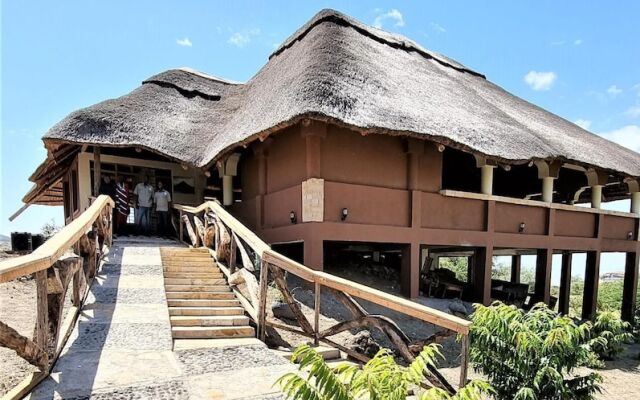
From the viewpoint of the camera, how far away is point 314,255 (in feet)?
24.9

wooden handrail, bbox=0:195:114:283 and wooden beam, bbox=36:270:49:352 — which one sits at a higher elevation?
wooden handrail, bbox=0:195:114:283

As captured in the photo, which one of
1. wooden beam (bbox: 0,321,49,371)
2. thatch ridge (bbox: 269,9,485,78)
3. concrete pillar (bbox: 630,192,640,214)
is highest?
thatch ridge (bbox: 269,9,485,78)

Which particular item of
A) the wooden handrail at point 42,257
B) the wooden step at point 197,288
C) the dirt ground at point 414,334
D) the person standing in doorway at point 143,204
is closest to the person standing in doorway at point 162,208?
the person standing in doorway at point 143,204

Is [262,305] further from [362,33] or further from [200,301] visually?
[362,33]

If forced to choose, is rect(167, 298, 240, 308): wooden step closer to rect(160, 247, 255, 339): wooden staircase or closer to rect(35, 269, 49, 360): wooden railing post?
rect(160, 247, 255, 339): wooden staircase

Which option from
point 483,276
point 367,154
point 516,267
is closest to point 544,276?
Answer: point 483,276

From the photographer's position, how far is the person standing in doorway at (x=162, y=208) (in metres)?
11.3

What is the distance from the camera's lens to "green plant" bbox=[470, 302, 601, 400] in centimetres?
401

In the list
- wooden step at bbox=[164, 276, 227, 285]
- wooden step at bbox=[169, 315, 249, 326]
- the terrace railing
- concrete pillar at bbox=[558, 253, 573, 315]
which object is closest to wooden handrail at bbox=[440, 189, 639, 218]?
concrete pillar at bbox=[558, 253, 573, 315]

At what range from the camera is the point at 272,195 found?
9.31m

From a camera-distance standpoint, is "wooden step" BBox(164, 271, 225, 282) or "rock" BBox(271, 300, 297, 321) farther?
"rock" BBox(271, 300, 297, 321)

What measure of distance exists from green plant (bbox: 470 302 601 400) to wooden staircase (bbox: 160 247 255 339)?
2.71 metres

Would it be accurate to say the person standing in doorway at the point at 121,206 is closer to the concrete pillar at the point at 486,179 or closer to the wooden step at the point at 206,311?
the wooden step at the point at 206,311

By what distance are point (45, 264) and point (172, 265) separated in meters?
3.60
